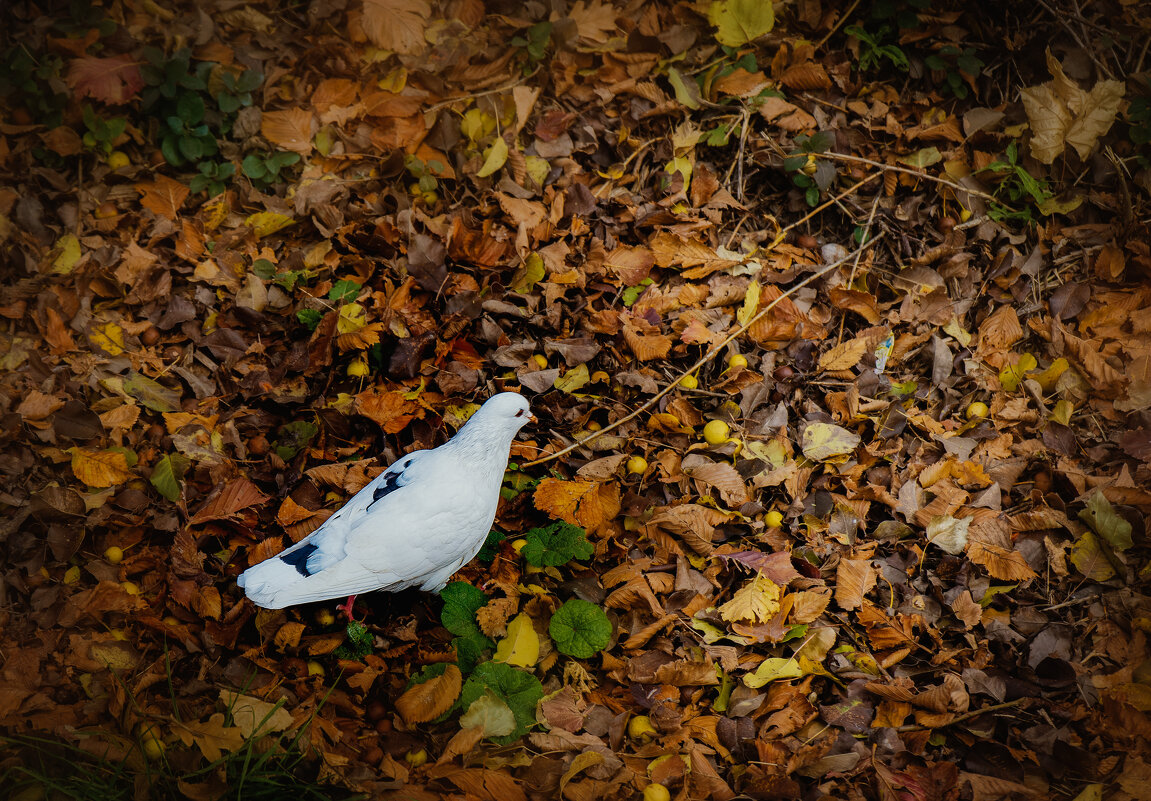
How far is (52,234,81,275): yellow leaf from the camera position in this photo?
295 centimetres

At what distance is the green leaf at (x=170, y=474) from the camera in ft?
8.45

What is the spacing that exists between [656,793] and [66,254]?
10.8 ft

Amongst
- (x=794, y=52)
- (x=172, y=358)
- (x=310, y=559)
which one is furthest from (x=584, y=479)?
(x=794, y=52)

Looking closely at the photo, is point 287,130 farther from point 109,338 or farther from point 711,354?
point 711,354

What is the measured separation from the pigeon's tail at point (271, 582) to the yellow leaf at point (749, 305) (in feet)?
6.81

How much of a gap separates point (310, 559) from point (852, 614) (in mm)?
2047

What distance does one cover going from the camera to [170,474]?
2.60 m

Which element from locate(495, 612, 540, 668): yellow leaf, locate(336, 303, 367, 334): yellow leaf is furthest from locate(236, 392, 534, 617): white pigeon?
locate(336, 303, 367, 334): yellow leaf

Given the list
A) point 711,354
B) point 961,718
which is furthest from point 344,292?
point 961,718

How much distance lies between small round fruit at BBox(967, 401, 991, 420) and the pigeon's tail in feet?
9.05

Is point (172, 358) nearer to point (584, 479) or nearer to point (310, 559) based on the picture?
point (310, 559)

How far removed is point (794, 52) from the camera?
131 inches

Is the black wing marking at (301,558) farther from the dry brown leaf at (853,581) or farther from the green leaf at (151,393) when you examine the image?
the dry brown leaf at (853,581)

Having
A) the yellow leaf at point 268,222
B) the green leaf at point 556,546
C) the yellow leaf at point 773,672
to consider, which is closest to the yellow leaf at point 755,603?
the yellow leaf at point 773,672
